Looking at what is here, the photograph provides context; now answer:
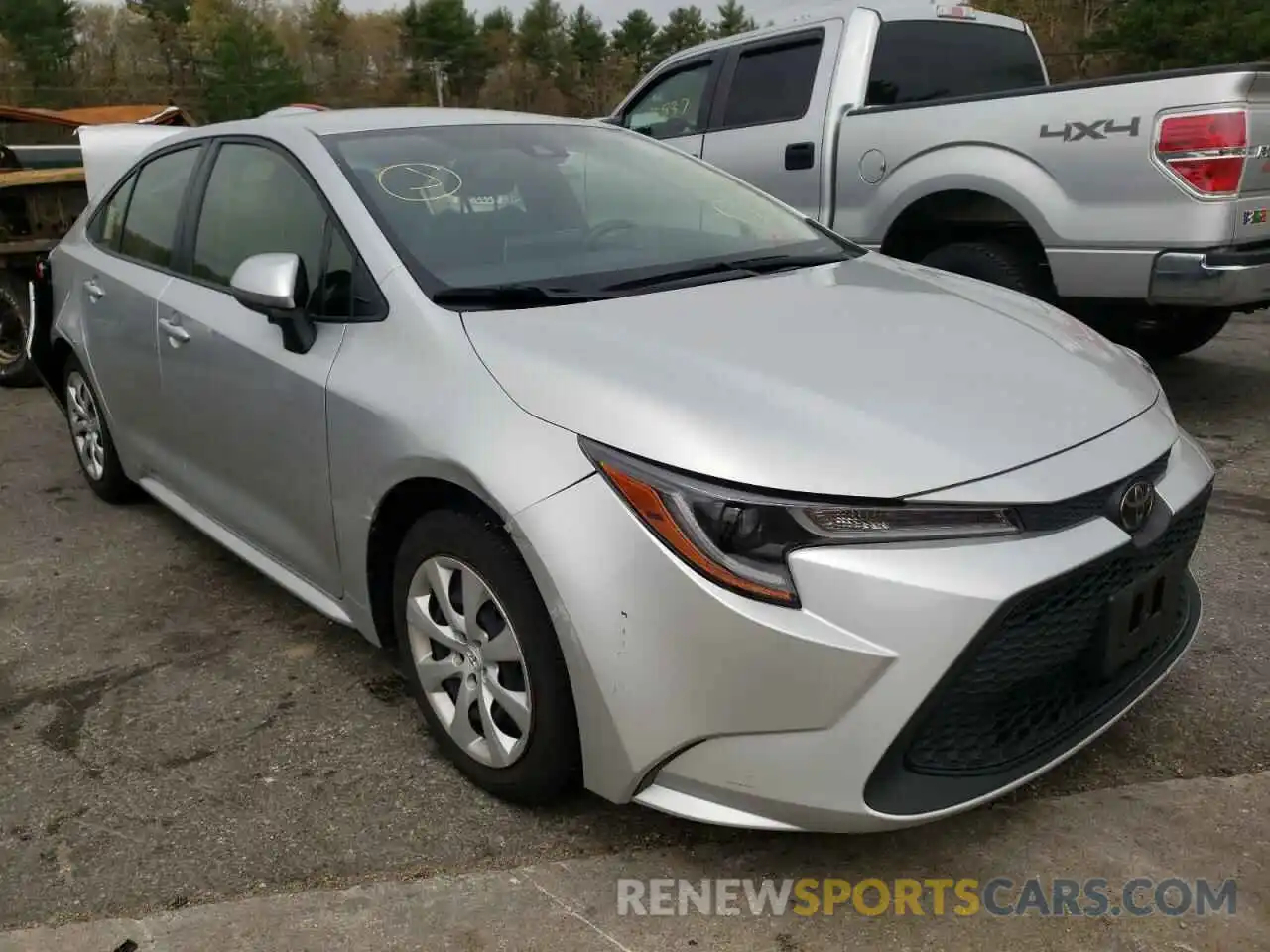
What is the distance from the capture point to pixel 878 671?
6.08 feet

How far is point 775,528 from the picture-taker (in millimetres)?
1906

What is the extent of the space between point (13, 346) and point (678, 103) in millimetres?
4550

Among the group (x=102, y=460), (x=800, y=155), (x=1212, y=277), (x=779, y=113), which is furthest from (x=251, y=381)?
(x=779, y=113)

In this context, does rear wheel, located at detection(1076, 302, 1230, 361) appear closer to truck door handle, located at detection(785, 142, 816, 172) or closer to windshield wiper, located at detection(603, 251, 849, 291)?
truck door handle, located at detection(785, 142, 816, 172)

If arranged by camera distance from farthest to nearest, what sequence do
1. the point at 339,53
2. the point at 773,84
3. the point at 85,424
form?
the point at 339,53
the point at 773,84
the point at 85,424

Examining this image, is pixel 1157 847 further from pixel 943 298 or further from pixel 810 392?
pixel 943 298

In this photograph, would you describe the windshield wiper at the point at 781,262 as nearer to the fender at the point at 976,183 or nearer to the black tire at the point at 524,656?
the black tire at the point at 524,656

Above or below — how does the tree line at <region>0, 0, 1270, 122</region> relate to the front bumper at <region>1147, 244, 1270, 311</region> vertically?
above

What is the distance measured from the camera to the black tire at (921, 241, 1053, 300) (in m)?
5.07

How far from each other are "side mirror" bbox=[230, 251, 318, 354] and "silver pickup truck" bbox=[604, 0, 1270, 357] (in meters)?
3.44

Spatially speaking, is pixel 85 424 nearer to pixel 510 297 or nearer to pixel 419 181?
pixel 419 181

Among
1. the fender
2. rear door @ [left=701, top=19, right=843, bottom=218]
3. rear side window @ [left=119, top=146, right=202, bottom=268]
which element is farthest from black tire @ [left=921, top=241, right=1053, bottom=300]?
rear side window @ [left=119, top=146, right=202, bottom=268]

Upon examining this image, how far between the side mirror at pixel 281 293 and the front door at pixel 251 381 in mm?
44

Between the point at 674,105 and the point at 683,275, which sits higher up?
the point at 674,105
